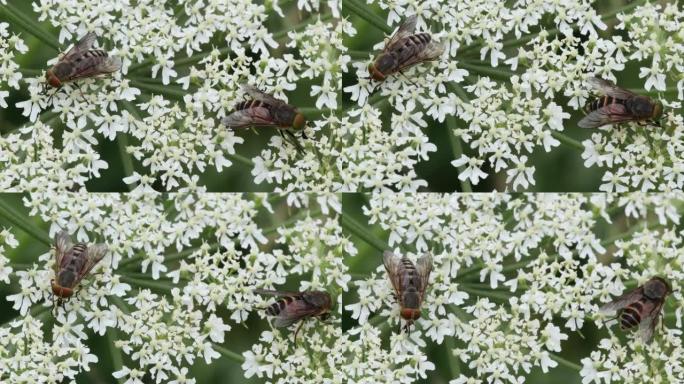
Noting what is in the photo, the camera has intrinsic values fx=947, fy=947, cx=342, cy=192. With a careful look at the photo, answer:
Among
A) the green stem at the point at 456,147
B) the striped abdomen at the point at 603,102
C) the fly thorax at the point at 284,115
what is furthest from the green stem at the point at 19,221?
the striped abdomen at the point at 603,102

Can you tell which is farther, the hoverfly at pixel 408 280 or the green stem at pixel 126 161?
the green stem at pixel 126 161

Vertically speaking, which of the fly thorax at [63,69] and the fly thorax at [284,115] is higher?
the fly thorax at [63,69]

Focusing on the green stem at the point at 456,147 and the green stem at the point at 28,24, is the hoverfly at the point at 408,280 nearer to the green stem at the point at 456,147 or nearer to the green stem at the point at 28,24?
the green stem at the point at 456,147

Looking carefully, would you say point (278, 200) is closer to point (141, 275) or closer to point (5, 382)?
point (141, 275)

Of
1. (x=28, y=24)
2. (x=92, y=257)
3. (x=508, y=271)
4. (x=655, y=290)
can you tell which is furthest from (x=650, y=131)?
(x=28, y=24)

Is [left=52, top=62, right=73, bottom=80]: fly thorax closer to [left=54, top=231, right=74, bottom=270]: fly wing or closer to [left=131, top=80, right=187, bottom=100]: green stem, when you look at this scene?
[left=131, top=80, right=187, bottom=100]: green stem

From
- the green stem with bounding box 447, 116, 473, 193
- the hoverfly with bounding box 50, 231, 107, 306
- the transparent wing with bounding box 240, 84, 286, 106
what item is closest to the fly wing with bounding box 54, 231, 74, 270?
the hoverfly with bounding box 50, 231, 107, 306
